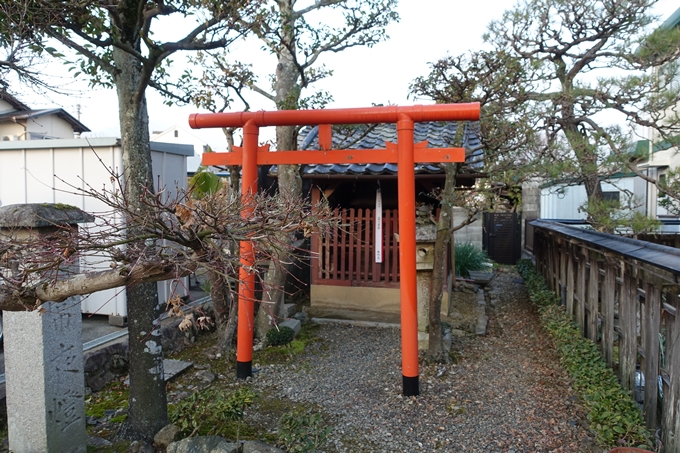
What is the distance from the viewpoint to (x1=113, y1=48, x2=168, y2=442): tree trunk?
366 centimetres

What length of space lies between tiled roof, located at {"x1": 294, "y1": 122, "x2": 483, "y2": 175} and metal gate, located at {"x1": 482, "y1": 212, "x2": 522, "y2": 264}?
7.22 metres

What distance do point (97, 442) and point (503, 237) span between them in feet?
47.5

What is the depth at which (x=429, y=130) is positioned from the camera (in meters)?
9.42

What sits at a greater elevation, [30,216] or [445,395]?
[30,216]

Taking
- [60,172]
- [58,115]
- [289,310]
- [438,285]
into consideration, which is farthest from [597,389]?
[58,115]

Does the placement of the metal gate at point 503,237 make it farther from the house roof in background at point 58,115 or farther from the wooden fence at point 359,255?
the house roof in background at point 58,115

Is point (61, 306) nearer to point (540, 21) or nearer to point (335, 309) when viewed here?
point (335, 309)

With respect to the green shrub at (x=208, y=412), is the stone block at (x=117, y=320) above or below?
above

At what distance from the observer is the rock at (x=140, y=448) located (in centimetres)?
358

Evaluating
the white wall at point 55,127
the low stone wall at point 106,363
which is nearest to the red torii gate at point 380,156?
the low stone wall at point 106,363

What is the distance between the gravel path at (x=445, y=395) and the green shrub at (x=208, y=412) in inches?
32.7

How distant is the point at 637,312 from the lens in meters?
4.51

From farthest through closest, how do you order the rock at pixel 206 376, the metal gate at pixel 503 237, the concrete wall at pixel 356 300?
Answer: the metal gate at pixel 503 237, the concrete wall at pixel 356 300, the rock at pixel 206 376

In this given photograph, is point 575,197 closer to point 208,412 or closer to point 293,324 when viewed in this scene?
point 293,324
